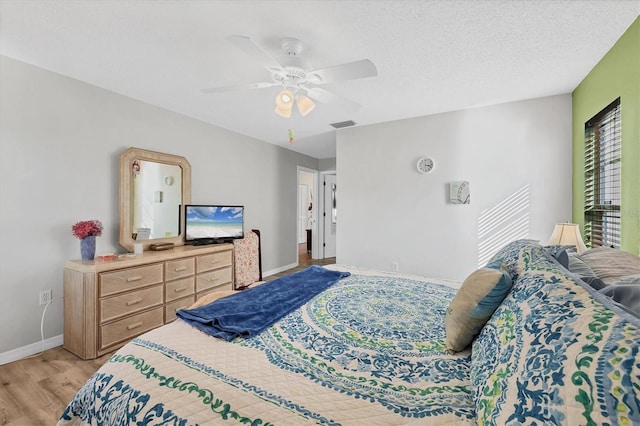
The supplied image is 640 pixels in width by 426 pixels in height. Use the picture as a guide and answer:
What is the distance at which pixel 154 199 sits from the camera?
323 cm

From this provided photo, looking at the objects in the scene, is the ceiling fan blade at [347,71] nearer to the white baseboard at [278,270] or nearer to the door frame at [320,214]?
the white baseboard at [278,270]

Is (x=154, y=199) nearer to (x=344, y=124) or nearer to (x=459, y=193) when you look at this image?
(x=344, y=124)

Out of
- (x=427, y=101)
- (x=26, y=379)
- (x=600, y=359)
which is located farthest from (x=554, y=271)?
(x=26, y=379)

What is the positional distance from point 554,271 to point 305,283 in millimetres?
1463

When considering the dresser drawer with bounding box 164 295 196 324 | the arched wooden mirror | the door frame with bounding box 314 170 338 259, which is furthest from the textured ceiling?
the door frame with bounding box 314 170 338 259

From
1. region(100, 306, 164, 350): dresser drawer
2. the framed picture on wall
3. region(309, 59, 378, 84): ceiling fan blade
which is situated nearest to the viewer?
region(309, 59, 378, 84): ceiling fan blade

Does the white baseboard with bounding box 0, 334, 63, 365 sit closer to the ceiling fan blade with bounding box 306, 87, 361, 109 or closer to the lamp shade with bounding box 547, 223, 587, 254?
the ceiling fan blade with bounding box 306, 87, 361, 109

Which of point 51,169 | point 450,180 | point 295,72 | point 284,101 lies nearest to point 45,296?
point 51,169

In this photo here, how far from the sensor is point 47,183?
2439mm

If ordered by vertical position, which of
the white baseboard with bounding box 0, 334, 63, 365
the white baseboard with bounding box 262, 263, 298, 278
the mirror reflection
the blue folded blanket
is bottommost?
the white baseboard with bounding box 0, 334, 63, 365

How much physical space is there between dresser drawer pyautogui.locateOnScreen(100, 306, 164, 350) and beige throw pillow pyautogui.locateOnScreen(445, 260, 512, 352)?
2.70 m

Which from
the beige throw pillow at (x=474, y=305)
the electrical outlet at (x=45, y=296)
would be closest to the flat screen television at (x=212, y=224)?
the electrical outlet at (x=45, y=296)

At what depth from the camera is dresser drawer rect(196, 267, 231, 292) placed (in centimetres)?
321

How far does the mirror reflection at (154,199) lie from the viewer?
3.04 metres
